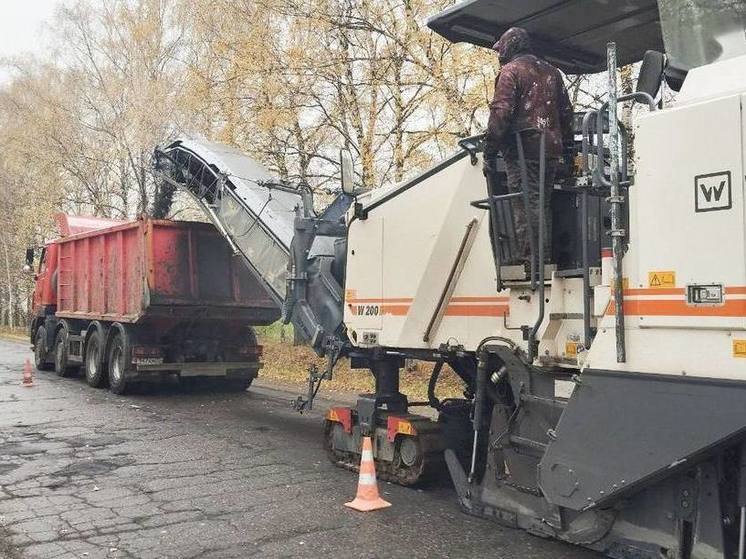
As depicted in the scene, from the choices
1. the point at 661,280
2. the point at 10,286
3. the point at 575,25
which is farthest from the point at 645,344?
the point at 10,286

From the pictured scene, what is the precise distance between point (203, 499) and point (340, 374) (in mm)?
8912

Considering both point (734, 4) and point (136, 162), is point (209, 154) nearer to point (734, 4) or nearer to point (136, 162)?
point (734, 4)

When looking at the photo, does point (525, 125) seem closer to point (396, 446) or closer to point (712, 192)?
point (712, 192)

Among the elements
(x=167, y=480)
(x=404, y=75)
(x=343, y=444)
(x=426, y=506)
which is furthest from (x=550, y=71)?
(x=404, y=75)

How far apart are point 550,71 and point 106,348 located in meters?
9.89

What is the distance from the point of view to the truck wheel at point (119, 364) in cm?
1178

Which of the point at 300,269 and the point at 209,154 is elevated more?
the point at 209,154

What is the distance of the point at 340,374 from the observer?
1483 cm

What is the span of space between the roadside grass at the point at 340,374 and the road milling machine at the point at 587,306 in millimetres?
5198

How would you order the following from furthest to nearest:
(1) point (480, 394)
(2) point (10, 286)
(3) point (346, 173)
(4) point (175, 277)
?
1. (2) point (10, 286)
2. (4) point (175, 277)
3. (3) point (346, 173)
4. (1) point (480, 394)

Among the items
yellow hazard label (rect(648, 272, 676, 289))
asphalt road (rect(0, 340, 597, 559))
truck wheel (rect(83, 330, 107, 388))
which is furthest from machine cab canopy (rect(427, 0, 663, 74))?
truck wheel (rect(83, 330, 107, 388))

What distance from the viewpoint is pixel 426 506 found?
19.0 feet

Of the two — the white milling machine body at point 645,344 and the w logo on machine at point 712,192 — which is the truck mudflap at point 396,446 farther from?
the w logo on machine at point 712,192

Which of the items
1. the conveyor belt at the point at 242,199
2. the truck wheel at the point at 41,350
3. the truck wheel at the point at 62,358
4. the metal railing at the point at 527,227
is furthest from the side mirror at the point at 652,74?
the truck wheel at the point at 41,350
